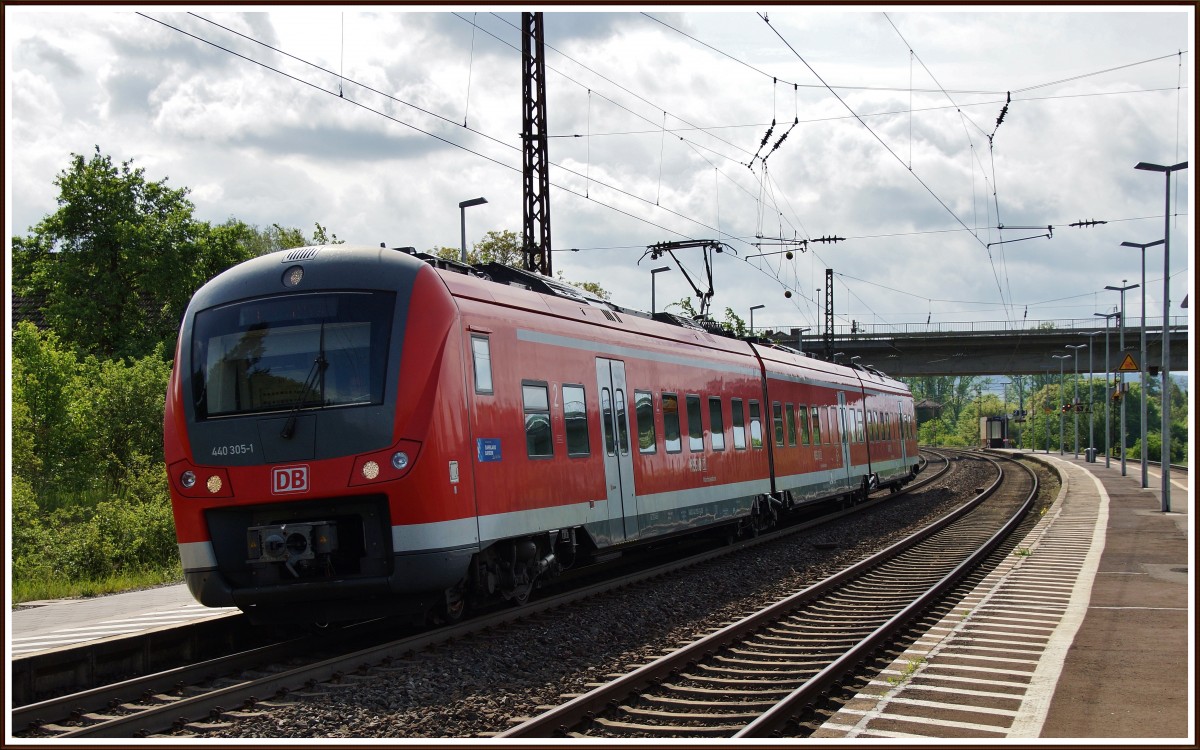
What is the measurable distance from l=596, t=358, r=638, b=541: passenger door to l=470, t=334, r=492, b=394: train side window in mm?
2857

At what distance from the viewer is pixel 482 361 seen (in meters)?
11.0

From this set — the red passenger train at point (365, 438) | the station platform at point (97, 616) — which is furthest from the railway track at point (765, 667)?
the station platform at point (97, 616)

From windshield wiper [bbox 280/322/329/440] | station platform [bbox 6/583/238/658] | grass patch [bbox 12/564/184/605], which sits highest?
windshield wiper [bbox 280/322/329/440]

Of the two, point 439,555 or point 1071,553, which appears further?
point 1071,553

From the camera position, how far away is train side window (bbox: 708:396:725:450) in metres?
18.0

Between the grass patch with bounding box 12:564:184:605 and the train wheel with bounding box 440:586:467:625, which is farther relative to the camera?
the grass patch with bounding box 12:564:184:605

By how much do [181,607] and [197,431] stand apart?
3861 mm

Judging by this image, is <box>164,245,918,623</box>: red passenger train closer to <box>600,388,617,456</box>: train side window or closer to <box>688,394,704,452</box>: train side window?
<box>600,388,617,456</box>: train side window

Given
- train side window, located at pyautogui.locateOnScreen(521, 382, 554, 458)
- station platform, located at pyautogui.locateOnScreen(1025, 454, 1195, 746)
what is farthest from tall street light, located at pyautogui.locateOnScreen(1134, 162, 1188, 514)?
train side window, located at pyautogui.locateOnScreen(521, 382, 554, 458)

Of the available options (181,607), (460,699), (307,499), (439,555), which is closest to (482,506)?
(439,555)

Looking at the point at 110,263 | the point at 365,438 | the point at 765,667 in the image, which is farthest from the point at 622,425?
the point at 110,263

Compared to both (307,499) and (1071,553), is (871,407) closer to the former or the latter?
(1071,553)

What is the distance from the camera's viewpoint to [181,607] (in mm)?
13203

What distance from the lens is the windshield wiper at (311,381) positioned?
32.4 feet
